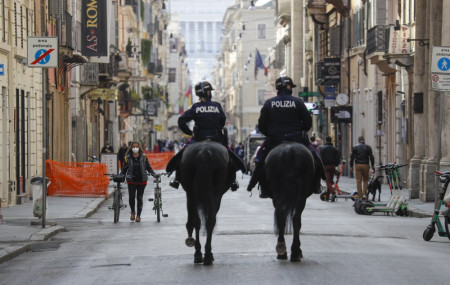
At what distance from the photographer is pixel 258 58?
10606 centimetres

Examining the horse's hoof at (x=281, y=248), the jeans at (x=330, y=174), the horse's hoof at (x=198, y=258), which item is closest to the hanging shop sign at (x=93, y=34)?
the jeans at (x=330, y=174)

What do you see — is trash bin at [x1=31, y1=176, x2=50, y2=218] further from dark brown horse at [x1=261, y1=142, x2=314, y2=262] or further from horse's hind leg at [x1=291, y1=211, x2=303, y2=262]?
horse's hind leg at [x1=291, y1=211, x2=303, y2=262]

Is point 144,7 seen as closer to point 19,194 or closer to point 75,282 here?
point 19,194

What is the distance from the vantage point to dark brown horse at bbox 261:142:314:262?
15234mm

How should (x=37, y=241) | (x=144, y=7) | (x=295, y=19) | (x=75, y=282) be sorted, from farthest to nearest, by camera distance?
(x=144, y=7) < (x=295, y=19) < (x=37, y=241) < (x=75, y=282)

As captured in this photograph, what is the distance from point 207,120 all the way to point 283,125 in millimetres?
969

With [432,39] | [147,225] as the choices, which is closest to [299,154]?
[147,225]

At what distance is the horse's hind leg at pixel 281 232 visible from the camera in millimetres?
14805

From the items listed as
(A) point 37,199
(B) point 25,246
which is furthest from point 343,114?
(B) point 25,246

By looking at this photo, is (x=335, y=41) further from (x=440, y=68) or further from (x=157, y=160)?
(x=440, y=68)

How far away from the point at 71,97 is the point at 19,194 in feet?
60.1

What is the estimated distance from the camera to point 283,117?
15664 millimetres

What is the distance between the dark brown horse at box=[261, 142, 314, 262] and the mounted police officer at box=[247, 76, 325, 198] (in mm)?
233

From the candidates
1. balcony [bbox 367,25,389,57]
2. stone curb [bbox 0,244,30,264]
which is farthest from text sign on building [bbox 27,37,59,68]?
balcony [bbox 367,25,389,57]
